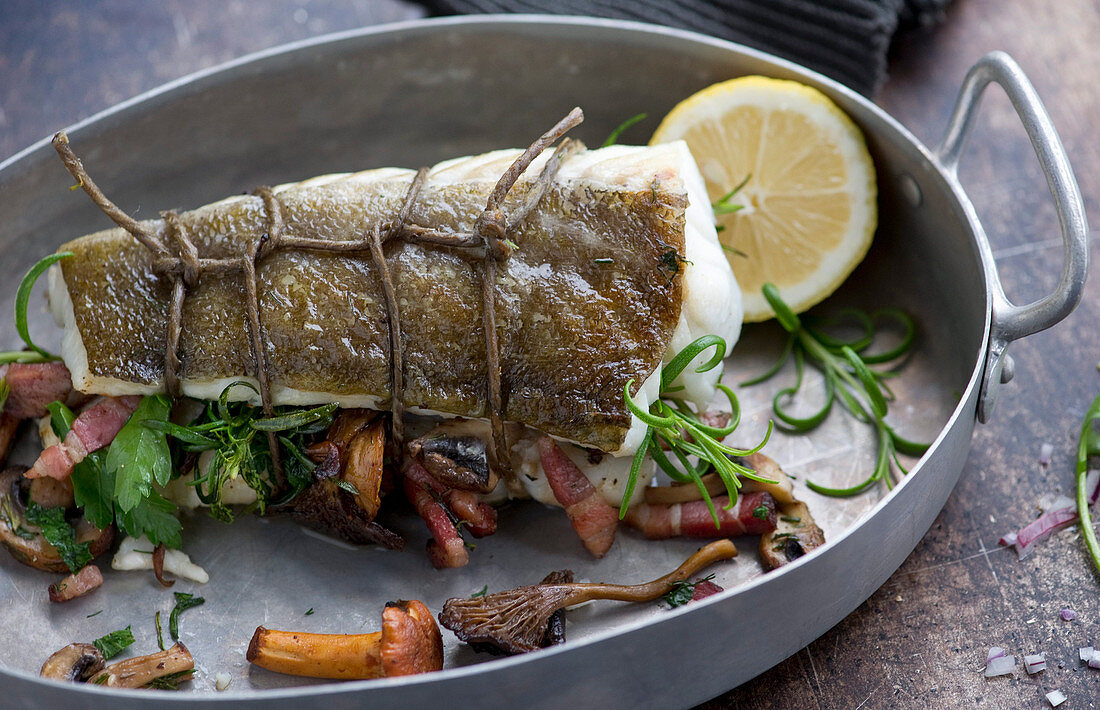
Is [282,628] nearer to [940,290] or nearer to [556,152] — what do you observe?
[556,152]

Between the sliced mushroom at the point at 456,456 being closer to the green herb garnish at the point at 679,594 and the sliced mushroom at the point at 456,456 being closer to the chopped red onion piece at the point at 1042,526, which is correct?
the green herb garnish at the point at 679,594

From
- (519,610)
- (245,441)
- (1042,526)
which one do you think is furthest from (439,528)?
(1042,526)

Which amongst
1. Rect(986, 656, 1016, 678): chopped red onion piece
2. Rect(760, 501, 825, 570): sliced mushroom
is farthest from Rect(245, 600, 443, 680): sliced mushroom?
Rect(986, 656, 1016, 678): chopped red onion piece

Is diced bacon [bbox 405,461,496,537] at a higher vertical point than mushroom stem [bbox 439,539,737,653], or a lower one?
higher

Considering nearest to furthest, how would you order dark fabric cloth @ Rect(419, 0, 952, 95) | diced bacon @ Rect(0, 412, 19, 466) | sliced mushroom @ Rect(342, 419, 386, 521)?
1. sliced mushroom @ Rect(342, 419, 386, 521)
2. diced bacon @ Rect(0, 412, 19, 466)
3. dark fabric cloth @ Rect(419, 0, 952, 95)

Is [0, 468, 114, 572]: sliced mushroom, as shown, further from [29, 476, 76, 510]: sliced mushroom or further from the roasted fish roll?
the roasted fish roll

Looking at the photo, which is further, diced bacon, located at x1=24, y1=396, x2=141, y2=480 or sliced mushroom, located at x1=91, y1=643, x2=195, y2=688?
diced bacon, located at x1=24, y1=396, x2=141, y2=480
